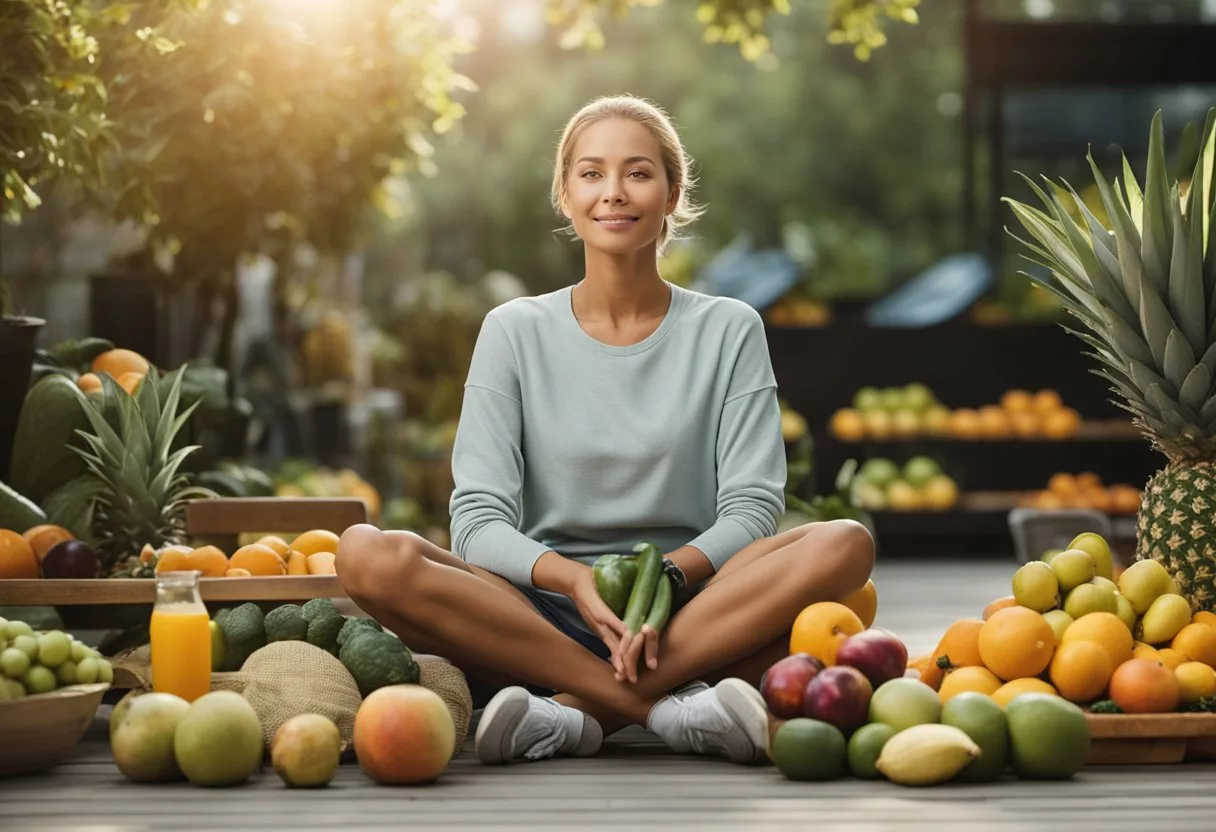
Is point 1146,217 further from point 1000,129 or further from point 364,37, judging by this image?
point 1000,129

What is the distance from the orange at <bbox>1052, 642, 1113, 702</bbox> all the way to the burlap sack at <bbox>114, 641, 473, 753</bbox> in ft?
4.43

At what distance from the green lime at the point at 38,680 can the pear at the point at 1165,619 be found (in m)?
2.49

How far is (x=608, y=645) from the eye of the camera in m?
3.92

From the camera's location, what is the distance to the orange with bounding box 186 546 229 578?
15.2 feet

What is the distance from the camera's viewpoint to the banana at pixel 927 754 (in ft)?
11.5

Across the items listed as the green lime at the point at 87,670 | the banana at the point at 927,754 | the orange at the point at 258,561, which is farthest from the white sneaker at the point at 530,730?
the orange at the point at 258,561

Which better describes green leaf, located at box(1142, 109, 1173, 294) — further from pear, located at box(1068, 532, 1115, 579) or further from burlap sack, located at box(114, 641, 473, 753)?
burlap sack, located at box(114, 641, 473, 753)

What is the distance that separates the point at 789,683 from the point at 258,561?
64.4 inches

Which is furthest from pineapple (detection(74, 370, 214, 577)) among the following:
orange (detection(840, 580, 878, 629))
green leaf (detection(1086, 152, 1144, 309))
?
green leaf (detection(1086, 152, 1144, 309))

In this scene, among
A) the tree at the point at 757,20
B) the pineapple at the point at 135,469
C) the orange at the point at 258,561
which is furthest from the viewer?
the tree at the point at 757,20

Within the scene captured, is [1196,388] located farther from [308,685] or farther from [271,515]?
[271,515]

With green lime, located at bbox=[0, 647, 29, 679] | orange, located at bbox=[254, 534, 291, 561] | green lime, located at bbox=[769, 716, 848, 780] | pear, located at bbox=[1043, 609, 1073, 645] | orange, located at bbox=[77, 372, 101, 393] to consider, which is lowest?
green lime, located at bbox=[769, 716, 848, 780]

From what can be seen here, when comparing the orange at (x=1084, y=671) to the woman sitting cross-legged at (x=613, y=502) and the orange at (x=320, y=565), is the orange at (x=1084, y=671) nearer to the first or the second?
the woman sitting cross-legged at (x=613, y=502)

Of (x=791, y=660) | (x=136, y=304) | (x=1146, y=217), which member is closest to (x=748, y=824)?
(x=791, y=660)
